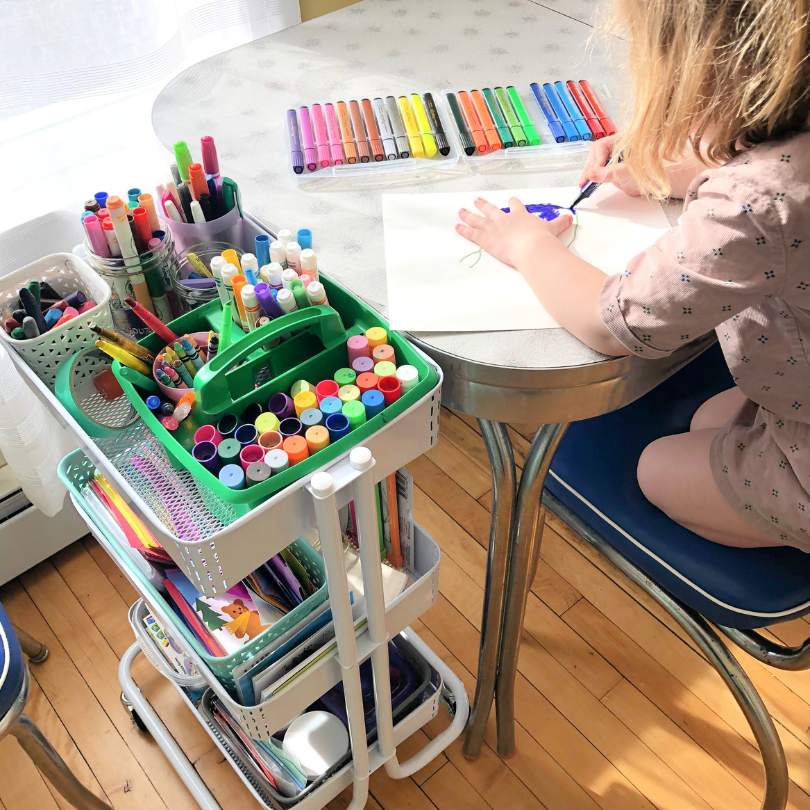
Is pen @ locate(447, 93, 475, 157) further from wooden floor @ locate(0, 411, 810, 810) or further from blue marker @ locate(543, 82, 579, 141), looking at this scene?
wooden floor @ locate(0, 411, 810, 810)

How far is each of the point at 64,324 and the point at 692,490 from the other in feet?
2.13

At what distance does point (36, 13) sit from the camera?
0.95 meters

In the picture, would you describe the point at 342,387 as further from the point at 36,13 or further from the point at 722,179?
the point at 36,13

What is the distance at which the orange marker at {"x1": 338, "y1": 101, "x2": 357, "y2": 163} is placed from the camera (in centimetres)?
91

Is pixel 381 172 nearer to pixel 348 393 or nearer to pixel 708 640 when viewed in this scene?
pixel 348 393

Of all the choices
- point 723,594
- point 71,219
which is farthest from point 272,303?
point 723,594

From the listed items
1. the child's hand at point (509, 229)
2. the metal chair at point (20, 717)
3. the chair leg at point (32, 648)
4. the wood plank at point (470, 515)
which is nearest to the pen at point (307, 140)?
the child's hand at point (509, 229)

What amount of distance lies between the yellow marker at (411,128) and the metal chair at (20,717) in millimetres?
716

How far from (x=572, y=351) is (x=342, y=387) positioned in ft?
0.68

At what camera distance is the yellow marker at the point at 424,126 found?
91 centimetres

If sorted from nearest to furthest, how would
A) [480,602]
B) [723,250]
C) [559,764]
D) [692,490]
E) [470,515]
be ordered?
[723,250] → [692,490] → [559,764] → [480,602] → [470,515]

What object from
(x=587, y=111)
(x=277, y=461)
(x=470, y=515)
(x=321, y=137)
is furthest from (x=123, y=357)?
(x=470, y=515)

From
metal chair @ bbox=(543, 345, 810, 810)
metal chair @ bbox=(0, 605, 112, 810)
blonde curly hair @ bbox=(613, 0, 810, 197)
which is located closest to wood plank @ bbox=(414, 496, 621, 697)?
metal chair @ bbox=(543, 345, 810, 810)

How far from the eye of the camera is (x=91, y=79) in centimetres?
103
